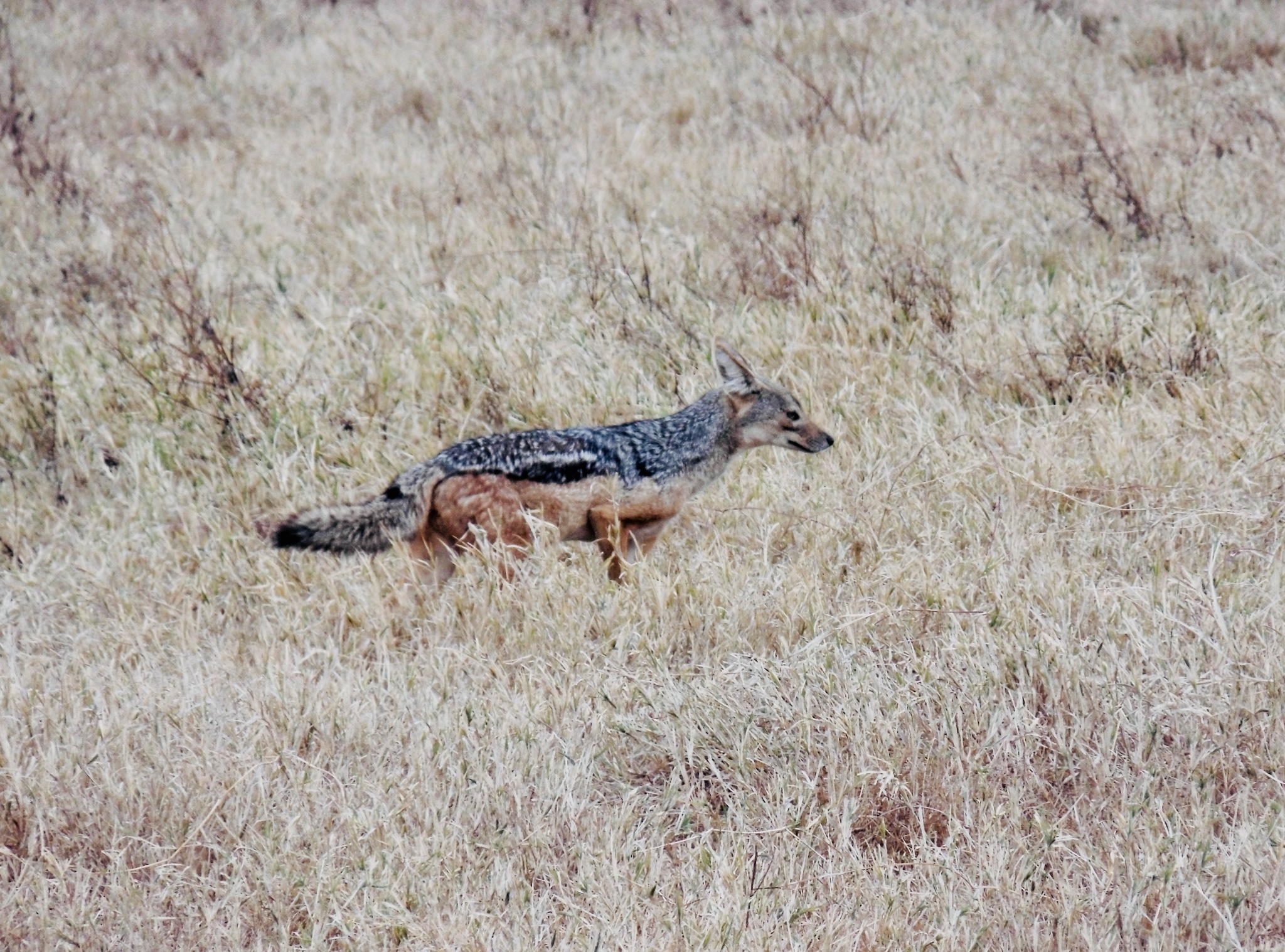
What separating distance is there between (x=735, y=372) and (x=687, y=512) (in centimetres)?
60

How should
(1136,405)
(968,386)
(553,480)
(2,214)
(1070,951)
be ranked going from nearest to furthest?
(1070,951) < (553,480) < (1136,405) < (968,386) < (2,214)

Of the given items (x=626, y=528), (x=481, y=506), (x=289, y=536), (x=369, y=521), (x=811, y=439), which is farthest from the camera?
(x=811, y=439)

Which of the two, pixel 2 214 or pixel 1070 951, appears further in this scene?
pixel 2 214

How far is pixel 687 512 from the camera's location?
5.90 metres

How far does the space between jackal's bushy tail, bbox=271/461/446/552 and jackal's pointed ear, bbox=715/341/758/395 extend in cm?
131

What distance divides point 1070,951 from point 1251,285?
4.61 m

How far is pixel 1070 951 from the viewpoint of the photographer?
10.6 feet

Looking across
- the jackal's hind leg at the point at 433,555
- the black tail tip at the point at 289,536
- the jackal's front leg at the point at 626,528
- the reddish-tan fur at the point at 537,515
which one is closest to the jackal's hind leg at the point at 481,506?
the reddish-tan fur at the point at 537,515

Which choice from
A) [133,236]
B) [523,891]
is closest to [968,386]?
[523,891]

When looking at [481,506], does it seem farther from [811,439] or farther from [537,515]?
[811,439]

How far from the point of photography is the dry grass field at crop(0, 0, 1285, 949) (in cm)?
354

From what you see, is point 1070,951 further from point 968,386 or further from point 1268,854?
point 968,386

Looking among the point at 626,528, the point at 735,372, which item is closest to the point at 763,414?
the point at 735,372

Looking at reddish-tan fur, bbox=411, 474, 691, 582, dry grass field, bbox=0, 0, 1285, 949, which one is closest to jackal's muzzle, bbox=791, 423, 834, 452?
dry grass field, bbox=0, 0, 1285, 949
